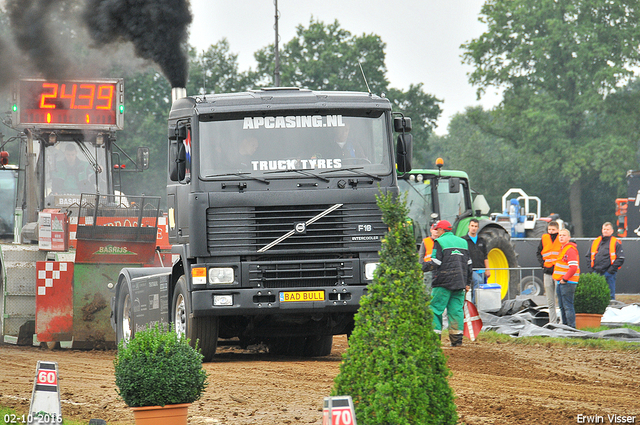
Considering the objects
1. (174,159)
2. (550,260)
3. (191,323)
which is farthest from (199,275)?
(550,260)

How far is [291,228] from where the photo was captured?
10.8 meters

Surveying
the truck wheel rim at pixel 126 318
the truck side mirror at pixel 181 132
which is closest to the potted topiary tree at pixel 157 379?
the truck side mirror at pixel 181 132

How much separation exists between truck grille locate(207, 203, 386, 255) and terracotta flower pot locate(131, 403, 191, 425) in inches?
A: 162

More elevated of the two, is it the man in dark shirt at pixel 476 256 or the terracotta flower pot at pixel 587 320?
the man in dark shirt at pixel 476 256

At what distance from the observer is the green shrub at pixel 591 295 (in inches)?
639

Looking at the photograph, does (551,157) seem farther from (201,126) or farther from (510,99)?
(201,126)

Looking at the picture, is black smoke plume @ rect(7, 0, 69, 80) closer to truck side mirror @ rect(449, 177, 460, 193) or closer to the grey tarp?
truck side mirror @ rect(449, 177, 460, 193)

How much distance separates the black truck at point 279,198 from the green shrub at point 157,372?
153 inches

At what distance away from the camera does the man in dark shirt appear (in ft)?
56.6

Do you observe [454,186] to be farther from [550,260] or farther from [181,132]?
[181,132]

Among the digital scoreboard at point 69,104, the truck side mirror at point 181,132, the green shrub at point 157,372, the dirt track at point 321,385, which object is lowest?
the dirt track at point 321,385

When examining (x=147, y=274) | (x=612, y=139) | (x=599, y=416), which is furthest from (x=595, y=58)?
(x=599, y=416)

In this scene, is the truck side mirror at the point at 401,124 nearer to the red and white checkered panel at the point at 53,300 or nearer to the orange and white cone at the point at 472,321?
the orange and white cone at the point at 472,321

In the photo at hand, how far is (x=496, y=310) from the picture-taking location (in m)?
17.4
